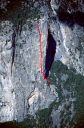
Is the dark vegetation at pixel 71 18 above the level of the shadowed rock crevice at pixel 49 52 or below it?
above

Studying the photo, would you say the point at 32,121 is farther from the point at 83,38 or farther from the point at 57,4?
the point at 57,4

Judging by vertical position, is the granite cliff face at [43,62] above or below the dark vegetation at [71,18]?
below

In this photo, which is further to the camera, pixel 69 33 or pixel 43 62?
pixel 69 33

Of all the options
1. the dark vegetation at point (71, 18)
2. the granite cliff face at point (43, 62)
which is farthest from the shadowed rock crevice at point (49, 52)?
the dark vegetation at point (71, 18)

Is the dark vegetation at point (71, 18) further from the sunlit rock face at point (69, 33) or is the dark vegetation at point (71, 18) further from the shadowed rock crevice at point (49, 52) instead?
the shadowed rock crevice at point (49, 52)

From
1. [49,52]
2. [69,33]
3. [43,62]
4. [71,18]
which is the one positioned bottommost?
[43,62]

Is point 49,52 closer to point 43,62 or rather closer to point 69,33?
point 43,62

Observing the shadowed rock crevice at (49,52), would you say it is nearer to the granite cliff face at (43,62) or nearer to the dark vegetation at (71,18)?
the granite cliff face at (43,62)

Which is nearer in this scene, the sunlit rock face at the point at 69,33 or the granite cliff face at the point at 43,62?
the granite cliff face at the point at 43,62

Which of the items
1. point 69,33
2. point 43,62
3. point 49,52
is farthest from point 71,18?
point 43,62
